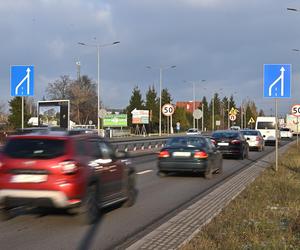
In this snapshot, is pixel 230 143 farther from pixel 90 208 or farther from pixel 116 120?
pixel 116 120

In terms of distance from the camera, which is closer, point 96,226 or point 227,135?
point 96,226

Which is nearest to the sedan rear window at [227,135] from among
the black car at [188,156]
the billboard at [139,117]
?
the black car at [188,156]

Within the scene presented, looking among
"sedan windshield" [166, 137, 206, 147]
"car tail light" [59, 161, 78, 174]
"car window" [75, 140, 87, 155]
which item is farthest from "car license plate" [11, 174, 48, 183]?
"sedan windshield" [166, 137, 206, 147]

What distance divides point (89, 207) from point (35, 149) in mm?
1397

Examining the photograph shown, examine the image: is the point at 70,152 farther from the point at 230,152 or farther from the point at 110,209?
the point at 230,152

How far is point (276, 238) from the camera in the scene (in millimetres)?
7965

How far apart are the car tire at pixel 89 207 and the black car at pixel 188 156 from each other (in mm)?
8436

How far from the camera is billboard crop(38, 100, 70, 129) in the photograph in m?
42.7

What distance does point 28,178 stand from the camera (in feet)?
31.6

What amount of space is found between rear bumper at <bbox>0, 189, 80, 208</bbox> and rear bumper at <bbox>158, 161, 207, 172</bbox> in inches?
366

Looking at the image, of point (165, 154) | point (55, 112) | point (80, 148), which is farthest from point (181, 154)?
point (55, 112)

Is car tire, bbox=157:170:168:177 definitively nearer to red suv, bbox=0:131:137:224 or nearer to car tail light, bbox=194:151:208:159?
car tail light, bbox=194:151:208:159

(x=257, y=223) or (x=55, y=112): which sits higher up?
(x=55, y=112)

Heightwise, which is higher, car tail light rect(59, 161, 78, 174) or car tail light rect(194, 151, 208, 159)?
car tail light rect(59, 161, 78, 174)
